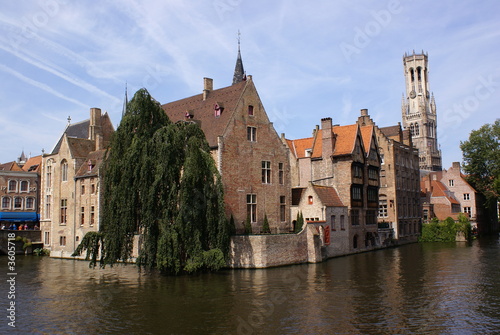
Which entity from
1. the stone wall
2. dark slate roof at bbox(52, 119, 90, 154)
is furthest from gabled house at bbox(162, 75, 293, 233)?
dark slate roof at bbox(52, 119, 90, 154)

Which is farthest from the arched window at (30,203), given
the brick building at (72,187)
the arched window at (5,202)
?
the brick building at (72,187)

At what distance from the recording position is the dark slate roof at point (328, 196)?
37369 millimetres

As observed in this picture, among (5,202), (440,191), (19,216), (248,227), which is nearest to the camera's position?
(248,227)

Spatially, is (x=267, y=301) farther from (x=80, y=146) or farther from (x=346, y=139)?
(x=80, y=146)

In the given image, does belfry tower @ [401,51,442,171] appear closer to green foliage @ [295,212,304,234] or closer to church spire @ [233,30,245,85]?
church spire @ [233,30,245,85]

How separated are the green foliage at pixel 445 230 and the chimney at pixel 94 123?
1576 inches

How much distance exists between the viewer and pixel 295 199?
41.8 metres

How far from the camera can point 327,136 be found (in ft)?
140

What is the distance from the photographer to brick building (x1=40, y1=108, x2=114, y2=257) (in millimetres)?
41219

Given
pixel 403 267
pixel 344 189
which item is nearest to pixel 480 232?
pixel 344 189

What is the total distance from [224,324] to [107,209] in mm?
13829

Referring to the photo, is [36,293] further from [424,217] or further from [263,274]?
[424,217]

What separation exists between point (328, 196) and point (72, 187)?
24.3m

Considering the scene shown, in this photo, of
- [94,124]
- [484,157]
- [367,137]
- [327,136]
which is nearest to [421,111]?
[484,157]
